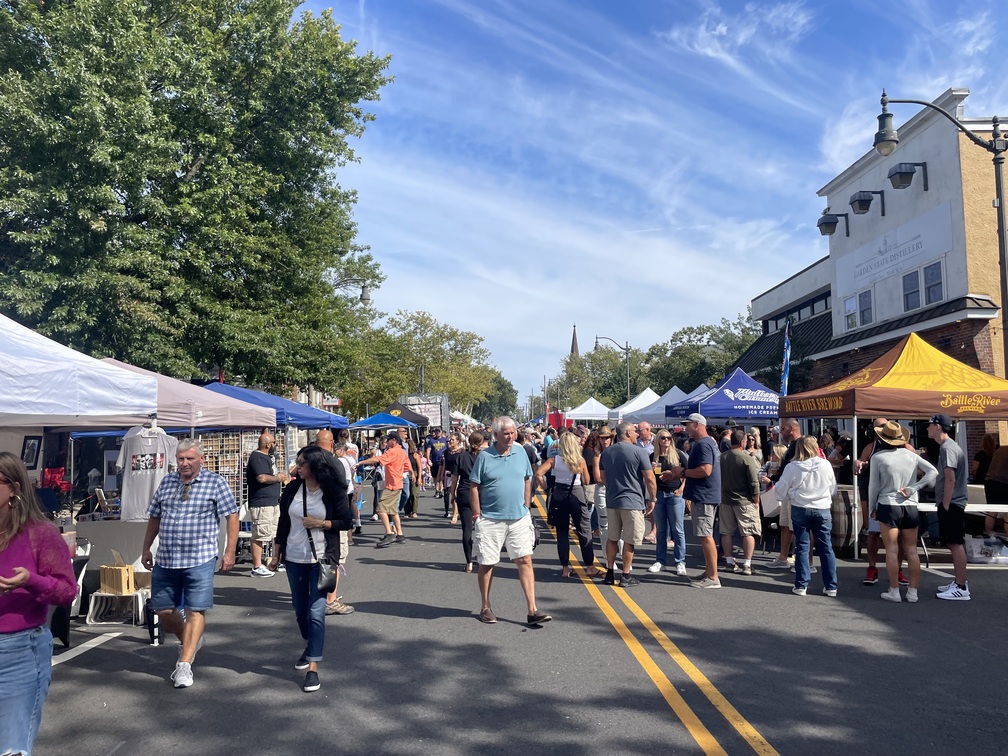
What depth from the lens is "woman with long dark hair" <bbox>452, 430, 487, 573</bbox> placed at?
1040 centimetres

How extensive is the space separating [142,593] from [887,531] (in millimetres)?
7397

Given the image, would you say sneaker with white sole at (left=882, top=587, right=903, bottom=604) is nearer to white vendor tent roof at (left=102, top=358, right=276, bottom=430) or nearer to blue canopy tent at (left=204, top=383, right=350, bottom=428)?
white vendor tent roof at (left=102, top=358, right=276, bottom=430)

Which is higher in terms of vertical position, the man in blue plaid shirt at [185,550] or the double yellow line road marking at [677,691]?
the man in blue plaid shirt at [185,550]

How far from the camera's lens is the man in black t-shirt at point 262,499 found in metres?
10.2

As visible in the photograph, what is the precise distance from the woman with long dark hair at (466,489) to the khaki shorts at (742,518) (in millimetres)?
3118

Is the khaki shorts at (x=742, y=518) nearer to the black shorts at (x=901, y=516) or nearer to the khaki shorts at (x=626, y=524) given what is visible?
the khaki shorts at (x=626, y=524)

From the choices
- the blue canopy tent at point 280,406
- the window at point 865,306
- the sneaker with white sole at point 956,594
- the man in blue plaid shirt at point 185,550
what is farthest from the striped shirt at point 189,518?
the window at point 865,306

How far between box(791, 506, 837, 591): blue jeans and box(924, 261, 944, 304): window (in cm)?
1600

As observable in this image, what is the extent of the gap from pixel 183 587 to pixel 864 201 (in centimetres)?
2376

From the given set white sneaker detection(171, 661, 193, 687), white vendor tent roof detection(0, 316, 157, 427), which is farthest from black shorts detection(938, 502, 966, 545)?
white vendor tent roof detection(0, 316, 157, 427)

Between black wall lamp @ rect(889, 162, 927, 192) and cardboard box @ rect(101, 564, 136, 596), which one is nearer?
cardboard box @ rect(101, 564, 136, 596)

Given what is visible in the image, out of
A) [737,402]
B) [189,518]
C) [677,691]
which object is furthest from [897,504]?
[737,402]

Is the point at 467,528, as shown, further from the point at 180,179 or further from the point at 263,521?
the point at 180,179

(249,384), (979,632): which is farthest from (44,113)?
(979,632)
